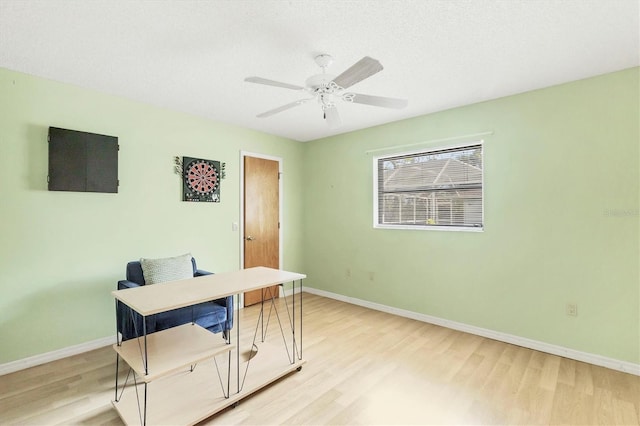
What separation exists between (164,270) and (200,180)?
50.6 inches

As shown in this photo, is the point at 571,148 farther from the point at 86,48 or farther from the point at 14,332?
the point at 14,332

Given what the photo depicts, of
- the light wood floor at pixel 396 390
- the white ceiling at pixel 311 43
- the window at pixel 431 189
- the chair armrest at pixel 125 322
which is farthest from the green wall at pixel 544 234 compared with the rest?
the chair armrest at pixel 125 322

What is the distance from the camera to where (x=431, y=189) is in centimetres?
371

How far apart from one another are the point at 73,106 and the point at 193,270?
1.91 m

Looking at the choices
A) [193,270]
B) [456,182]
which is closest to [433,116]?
[456,182]

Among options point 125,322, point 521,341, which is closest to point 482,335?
point 521,341

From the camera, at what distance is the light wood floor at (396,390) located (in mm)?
1955

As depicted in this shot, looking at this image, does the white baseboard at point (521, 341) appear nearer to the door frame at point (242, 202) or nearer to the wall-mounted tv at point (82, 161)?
the door frame at point (242, 202)

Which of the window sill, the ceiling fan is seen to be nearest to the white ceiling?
the ceiling fan

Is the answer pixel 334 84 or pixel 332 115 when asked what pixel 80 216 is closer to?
pixel 332 115

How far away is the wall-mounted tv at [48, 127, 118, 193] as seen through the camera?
107 inches

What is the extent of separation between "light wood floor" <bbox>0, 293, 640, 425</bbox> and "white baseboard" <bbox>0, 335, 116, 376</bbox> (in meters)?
0.07

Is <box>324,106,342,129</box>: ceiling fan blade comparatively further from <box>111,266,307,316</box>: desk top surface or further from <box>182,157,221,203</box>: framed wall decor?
<box>182,157,221,203</box>: framed wall decor

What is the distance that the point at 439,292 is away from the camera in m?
3.56
